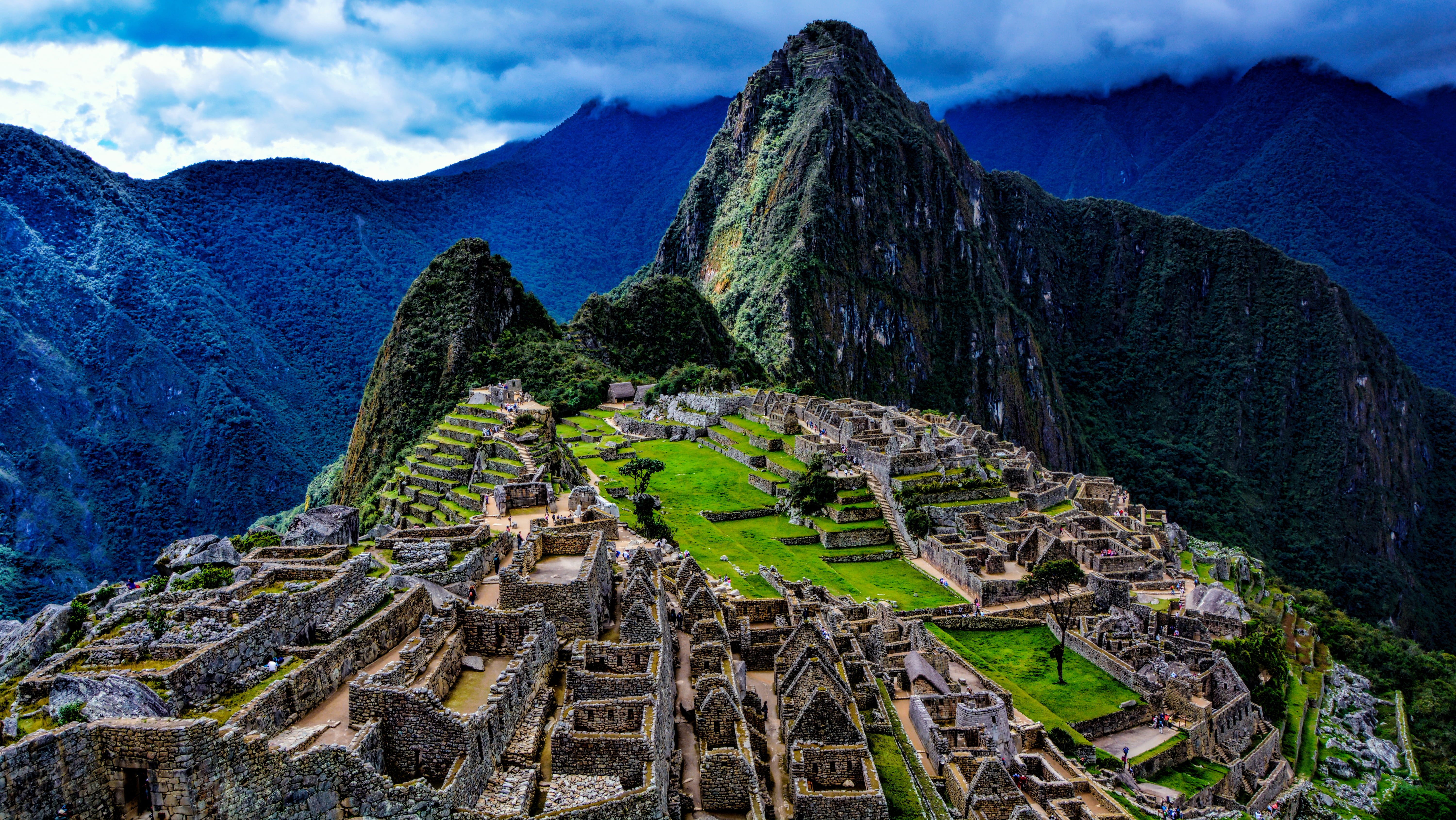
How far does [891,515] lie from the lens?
49.0 meters

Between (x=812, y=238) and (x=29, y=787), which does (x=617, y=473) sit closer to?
(x=29, y=787)

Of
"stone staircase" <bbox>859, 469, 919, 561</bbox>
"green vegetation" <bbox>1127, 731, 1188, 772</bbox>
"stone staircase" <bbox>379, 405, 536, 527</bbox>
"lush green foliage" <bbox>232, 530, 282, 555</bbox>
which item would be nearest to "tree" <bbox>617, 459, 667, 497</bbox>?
"stone staircase" <bbox>379, 405, 536, 527</bbox>

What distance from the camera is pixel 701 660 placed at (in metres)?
17.7

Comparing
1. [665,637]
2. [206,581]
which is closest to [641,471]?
[665,637]

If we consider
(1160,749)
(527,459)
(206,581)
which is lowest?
(1160,749)

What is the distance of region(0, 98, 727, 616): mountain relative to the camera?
6506 cm

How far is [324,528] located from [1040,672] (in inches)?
1004

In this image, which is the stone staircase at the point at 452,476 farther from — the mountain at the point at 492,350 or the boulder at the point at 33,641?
the boulder at the point at 33,641

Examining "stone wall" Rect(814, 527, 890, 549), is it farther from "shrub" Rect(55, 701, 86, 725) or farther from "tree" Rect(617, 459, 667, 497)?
"shrub" Rect(55, 701, 86, 725)

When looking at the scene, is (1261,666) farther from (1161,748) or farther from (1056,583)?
(1161,748)

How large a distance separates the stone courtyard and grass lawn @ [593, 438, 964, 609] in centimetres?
36

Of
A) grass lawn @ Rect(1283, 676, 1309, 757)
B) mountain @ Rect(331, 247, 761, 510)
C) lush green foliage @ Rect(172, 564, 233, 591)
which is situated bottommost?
grass lawn @ Rect(1283, 676, 1309, 757)

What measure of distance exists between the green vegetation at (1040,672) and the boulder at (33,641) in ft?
81.8

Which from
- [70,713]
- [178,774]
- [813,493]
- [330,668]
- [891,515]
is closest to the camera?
[178,774]
